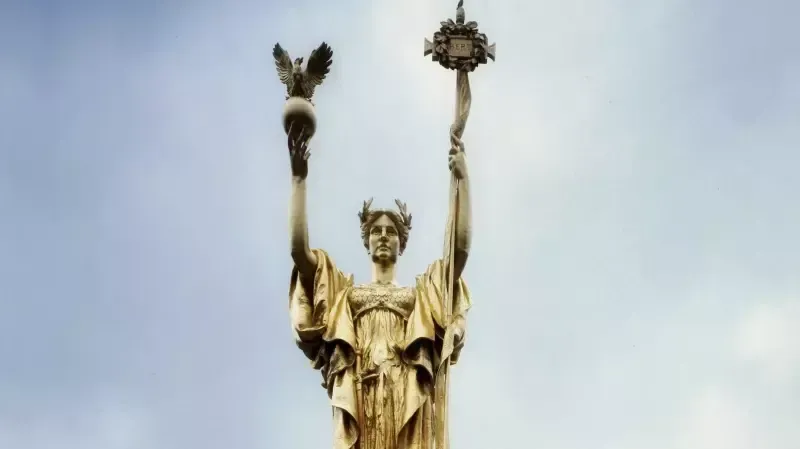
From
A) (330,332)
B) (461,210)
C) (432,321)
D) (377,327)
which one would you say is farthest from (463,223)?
(330,332)

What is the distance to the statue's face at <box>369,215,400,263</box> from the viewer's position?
56.7 ft

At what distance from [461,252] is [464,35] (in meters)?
2.56

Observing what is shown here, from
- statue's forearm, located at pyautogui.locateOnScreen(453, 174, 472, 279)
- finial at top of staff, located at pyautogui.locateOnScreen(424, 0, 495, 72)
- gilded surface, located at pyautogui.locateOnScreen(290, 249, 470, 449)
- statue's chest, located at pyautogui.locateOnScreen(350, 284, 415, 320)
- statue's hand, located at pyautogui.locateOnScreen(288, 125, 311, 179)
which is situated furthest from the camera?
finial at top of staff, located at pyautogui.locateOnScreen(424, 0, 495, 72)

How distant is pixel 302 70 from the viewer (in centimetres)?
1623

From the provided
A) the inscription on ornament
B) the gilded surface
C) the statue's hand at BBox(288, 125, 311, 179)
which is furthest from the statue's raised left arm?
the statue's hand at BBox(288, 125, 311, 179)

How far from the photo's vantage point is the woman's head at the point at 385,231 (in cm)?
1730

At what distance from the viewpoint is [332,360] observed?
641 inches

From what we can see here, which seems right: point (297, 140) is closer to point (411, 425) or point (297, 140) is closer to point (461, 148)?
point (461, 148)

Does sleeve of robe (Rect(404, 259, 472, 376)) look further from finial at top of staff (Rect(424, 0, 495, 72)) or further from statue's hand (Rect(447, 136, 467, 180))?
finial at top of staff (Rect(424, 0, 495, 72))

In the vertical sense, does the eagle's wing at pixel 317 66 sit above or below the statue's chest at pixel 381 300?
above

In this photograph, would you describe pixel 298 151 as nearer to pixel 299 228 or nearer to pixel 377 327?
pixel 299 228

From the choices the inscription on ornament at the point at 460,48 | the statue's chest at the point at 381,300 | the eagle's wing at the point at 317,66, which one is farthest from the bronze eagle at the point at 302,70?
the statue's chest at the point at 381,300

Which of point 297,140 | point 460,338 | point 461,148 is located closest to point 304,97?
point 297,140

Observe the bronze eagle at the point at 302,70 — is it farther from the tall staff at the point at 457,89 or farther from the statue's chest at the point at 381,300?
the statue's chest at the point at 381,300
